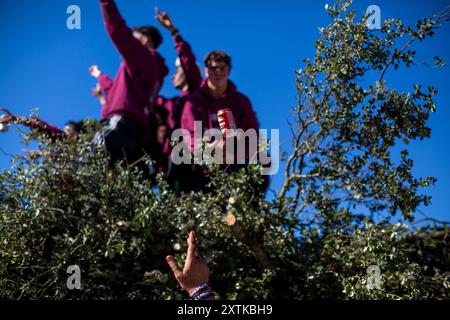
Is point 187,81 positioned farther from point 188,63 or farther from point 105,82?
point 105,82

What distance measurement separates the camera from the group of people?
523 centimetres

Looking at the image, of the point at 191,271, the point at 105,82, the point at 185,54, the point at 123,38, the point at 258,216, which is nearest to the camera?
the point at 191,271

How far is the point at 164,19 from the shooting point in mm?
5887

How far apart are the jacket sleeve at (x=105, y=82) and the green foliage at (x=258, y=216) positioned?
1758 millimetres

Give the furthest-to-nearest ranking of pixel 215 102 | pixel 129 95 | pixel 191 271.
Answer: pixel 129 95 < pixel 215 102 < pixel 191 271

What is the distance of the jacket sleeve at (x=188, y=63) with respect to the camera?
5.86 metres

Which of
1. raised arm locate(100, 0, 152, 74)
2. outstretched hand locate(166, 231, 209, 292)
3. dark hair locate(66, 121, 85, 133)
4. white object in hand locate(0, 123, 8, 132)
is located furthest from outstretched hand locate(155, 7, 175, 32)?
outstretched hand locate(166, 231, 209, 292)

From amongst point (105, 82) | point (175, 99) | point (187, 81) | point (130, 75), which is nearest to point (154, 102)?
point (175, 99)

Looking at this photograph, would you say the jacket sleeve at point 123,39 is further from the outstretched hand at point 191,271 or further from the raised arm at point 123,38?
the outstretched hand at point 191,271

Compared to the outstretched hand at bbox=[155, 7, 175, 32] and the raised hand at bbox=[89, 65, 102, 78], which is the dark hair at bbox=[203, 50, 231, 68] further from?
the raised hand at bbox=[89, 65, 102, 78]

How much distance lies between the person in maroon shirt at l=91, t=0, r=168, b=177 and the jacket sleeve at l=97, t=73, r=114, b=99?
509mm

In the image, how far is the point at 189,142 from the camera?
4.86m

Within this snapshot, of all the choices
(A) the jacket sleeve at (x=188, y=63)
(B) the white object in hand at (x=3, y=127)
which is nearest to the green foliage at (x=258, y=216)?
(B) the white object in hand at (x=3, y=127)

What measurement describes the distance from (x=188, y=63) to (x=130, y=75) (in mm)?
671
